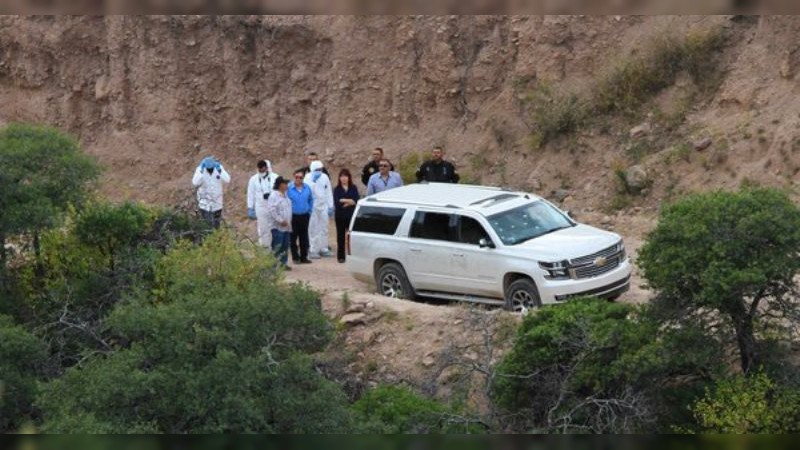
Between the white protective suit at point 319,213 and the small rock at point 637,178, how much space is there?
16.1ft

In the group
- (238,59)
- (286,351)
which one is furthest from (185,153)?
(286,351)

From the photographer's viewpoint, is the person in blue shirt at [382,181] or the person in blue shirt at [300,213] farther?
the person in blue shirt at [382,181]

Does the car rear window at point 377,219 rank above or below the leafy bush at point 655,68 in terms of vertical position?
below

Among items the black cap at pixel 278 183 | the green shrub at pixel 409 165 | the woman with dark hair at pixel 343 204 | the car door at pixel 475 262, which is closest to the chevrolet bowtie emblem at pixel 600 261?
the car door at pixel 475 262

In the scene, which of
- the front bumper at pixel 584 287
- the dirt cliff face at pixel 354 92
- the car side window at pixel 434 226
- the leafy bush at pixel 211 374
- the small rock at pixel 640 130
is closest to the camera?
the leafy bush at pixel 211 374

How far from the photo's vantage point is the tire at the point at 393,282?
1593cm

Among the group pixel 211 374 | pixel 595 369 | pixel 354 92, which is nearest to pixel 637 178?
pixel 354 92

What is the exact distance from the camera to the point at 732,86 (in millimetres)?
20266

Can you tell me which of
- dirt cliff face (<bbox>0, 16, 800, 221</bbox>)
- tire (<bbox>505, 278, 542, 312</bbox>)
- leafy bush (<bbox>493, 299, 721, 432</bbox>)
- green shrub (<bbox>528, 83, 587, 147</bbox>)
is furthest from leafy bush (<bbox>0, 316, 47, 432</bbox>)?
green shrub (<bbox>528, 83, 587, 147</bbox>)

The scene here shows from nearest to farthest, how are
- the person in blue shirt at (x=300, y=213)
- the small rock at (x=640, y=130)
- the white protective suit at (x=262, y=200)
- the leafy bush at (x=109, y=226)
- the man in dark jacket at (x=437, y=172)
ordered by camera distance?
1. the leafy bush at (x=109, y=226)
2. the person in blue shirt at (x=300, y=213)
3. the white protective suit at (x=262, y=200)
4. the man in dark jacket at (x=437, y=172)
5. the small rock at (x=640, y=130)

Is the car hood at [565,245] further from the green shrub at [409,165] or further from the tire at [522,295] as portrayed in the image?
the green shrub at [409,165]

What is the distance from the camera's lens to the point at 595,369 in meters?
12.5

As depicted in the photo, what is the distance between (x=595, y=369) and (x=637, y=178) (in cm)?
767

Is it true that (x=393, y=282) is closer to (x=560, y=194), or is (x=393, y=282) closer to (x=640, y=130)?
(x=560, y=194)
